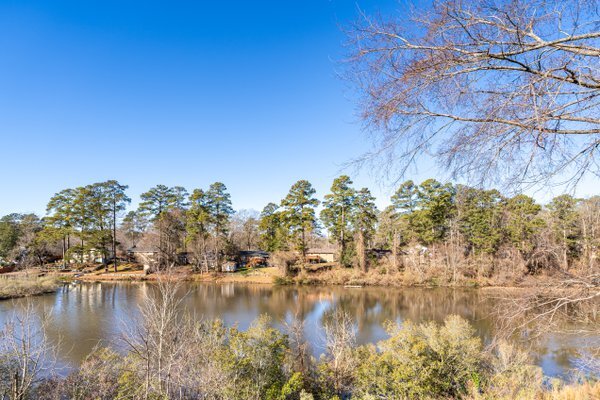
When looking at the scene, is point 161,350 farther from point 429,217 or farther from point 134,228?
point 134,228

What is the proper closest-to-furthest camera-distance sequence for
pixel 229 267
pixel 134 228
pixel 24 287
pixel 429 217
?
pixel 24 287
pixel 429 217
pixel 229 267
pixel 134 228

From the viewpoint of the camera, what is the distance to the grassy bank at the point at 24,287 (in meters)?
19.6

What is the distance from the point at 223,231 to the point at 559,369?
1124 inches

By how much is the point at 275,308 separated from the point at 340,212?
1446cm

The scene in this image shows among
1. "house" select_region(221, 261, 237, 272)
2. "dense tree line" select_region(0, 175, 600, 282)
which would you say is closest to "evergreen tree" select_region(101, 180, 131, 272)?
"dense tree line" select_region(0, 175, 600, 282)

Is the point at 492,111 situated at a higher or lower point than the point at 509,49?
lower

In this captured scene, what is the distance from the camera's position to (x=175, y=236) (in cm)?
3231

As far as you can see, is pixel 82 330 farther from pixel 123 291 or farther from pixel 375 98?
pixel 375 98

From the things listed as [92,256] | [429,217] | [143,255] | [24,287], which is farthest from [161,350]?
[92,256]

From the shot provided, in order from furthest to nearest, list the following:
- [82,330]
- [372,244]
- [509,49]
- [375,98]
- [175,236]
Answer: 1. [372,244]
2. [175,236]
3. [82,330]
4. [375,98]
5. [509,49]

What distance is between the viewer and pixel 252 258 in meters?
34.3

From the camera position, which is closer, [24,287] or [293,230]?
[24,287]

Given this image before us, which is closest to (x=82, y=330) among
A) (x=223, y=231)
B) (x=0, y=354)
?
(x=0, y=354)

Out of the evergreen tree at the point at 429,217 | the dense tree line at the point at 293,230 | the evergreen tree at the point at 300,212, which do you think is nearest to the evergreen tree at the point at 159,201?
the dense tree line at the point at 293,230
